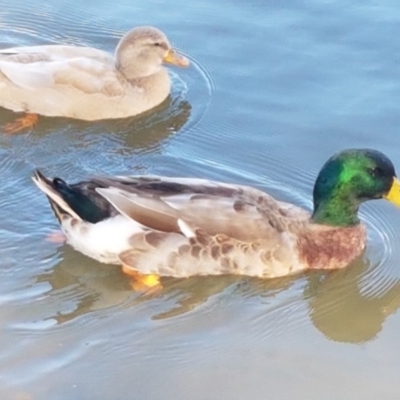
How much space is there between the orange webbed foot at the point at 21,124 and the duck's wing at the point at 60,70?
0.20 meters

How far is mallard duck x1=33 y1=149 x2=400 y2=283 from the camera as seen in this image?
5.68 meters

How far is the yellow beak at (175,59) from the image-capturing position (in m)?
7.67

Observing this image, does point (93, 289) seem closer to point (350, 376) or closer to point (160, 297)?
point (160, 297)

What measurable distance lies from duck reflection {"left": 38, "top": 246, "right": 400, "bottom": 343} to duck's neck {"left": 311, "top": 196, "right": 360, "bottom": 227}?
0.27 meters

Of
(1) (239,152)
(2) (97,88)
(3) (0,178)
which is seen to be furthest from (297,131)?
(3) (0,178)

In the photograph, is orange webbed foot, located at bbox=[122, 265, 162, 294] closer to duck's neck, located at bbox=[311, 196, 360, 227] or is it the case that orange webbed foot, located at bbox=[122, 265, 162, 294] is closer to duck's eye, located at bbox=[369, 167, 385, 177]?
duck's neck, located at bbox=[311, 196, 360, 227]

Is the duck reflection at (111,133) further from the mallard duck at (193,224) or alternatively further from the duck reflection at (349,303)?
the duck reflection at (349,303)

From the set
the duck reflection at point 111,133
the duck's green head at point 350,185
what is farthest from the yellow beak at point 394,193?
the duck reflection at point 111,133

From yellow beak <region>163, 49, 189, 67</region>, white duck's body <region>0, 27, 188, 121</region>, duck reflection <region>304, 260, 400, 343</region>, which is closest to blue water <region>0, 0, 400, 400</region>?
duck reflection <region>304, 260, 400, 343</region>

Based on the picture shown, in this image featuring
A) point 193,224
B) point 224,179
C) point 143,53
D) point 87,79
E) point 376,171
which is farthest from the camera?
point 143,53

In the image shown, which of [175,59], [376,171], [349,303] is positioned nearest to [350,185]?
[376,171]

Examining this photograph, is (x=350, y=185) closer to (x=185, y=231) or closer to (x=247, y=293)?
(x=247, y=293)

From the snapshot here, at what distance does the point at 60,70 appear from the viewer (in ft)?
24.0

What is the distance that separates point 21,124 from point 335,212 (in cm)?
231
